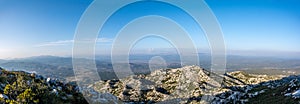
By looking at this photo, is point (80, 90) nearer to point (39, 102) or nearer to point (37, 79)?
point (37, 79)

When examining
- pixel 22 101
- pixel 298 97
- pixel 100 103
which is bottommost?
pixel 298 97

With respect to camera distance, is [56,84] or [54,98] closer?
[54,98]

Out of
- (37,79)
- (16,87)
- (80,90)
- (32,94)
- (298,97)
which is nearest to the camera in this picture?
(32,94)

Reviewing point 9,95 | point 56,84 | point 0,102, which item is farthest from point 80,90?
point 0,102

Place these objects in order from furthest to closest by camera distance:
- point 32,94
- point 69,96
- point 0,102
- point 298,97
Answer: point 298,97 < point 69,96 < point 32,94 < point 0,102

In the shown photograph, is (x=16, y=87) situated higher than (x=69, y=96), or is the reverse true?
(x=16, y=87)

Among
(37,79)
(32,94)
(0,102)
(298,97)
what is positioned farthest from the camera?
(298,97)

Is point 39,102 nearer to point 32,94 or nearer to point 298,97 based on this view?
point 32,94

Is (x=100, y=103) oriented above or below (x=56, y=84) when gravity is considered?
below

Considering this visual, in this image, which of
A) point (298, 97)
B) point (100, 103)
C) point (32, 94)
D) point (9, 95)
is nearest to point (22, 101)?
point (32, 94)
